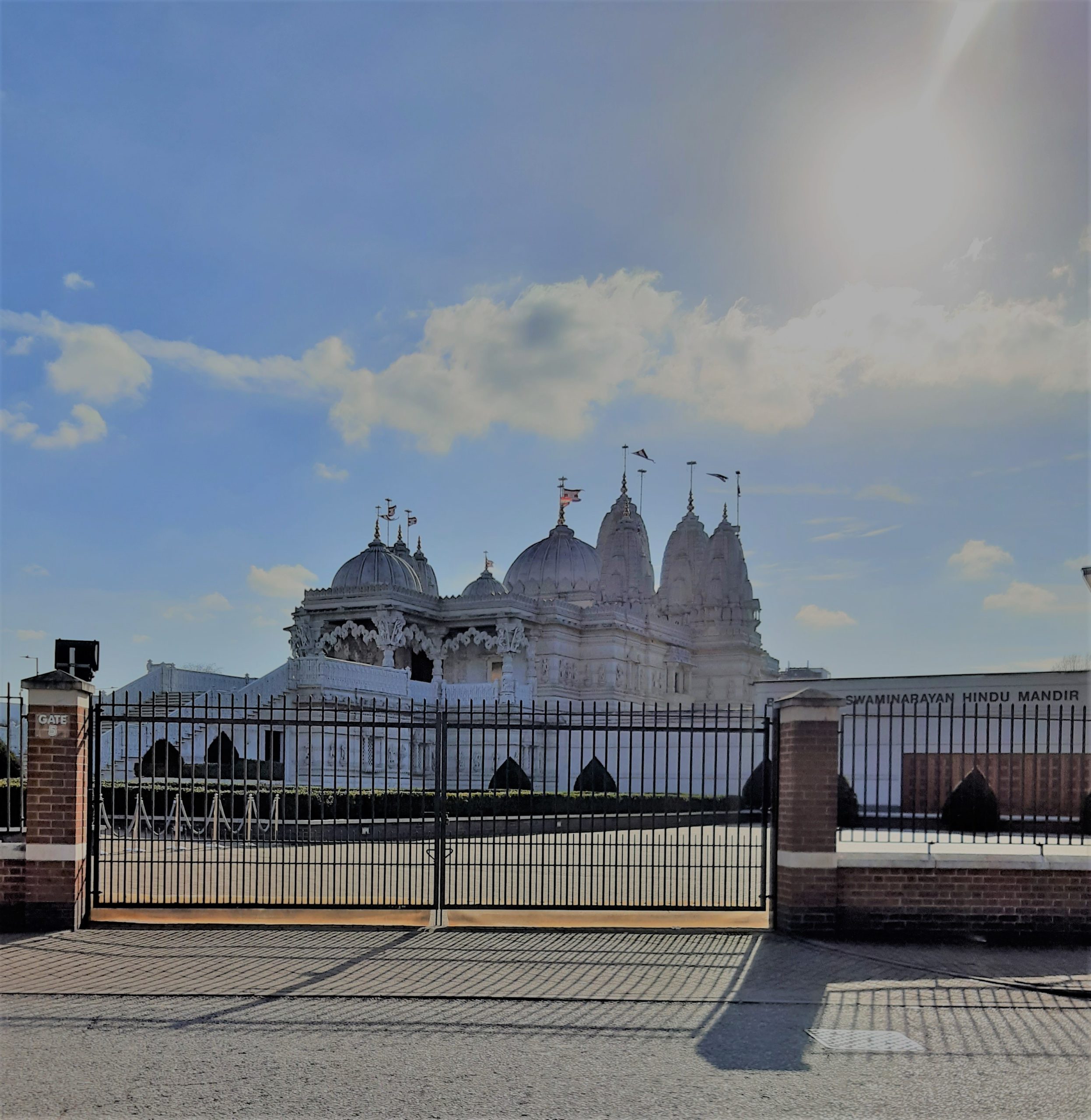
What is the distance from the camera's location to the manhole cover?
25.6 feet

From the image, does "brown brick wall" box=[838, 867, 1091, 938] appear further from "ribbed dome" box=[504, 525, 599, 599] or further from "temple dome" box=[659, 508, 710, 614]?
"temple dome" box=[659, 508, 710, 614]

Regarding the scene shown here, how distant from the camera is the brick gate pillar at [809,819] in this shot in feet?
38.3

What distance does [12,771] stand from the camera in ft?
74.0

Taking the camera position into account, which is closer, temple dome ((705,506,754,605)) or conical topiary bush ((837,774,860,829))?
conical topiary bush ((837,774,860,829))

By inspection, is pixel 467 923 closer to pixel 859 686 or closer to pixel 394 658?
pixel 859 686

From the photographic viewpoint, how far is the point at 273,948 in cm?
1086

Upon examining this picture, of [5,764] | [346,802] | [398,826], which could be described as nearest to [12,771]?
[5,764]

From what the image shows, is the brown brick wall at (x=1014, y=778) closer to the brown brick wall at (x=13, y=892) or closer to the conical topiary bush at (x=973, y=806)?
the conical topiary bush at (x=973, y=806)

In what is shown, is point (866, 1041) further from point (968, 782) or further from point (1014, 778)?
point (1014, 778)

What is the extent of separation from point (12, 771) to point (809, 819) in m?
16.7

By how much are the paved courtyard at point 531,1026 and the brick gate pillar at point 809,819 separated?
0.46 meters

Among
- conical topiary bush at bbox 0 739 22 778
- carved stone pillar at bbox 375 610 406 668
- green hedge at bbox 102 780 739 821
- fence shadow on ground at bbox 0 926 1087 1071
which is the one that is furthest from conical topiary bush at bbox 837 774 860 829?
carved stone pillar at bbox 375 610 406 668

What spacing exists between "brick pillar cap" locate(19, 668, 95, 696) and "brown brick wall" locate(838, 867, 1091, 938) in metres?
7.77

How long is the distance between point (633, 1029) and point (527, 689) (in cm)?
5115
